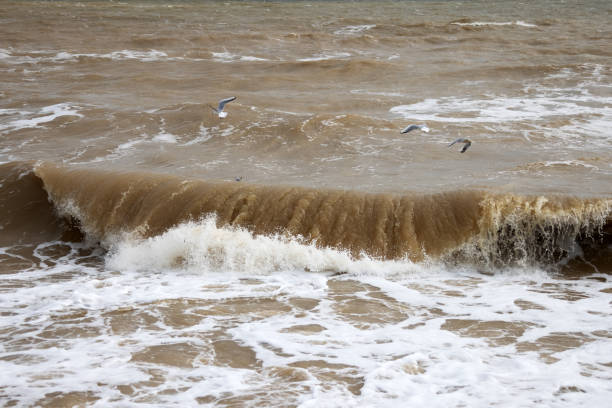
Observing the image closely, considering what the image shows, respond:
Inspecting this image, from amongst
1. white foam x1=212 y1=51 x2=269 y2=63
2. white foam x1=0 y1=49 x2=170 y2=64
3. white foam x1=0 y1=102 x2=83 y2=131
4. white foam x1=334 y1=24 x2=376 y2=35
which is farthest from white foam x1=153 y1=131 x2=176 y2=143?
white foam x1=334 y1=24 x2=376 y2=35

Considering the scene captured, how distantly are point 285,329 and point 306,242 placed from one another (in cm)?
217

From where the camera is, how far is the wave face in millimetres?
8609

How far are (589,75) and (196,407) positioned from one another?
16162 mm

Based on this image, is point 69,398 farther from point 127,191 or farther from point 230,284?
point 127,191

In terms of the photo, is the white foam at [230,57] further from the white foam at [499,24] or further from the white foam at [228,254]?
the white foam at [228,254]

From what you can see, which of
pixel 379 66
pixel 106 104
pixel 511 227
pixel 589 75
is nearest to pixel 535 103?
pixel 589 75

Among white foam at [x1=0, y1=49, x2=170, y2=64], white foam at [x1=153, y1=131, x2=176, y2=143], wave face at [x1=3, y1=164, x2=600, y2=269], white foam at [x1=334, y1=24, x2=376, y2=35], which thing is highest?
white foam at [x1=334, y1=24, x2=376, y2=35]

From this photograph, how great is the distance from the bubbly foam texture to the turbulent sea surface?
3 cm

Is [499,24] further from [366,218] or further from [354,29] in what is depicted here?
[366,218]

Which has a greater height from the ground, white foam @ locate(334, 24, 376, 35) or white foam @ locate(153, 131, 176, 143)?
white foam @ locate(334, 24, 376, 35)

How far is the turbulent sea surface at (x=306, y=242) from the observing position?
19.5 feet

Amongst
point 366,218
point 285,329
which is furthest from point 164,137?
point 285,329

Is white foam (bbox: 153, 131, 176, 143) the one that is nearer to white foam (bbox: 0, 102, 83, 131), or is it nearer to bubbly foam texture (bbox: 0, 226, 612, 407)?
white foam (bbox: 0, 102, 83, 131)

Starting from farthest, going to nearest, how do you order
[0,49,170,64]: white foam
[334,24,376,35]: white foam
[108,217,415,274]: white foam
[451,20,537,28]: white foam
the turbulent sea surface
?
[451,20,537,28]: white foam < [334,24,376,35]: white foam < [0,49,170,64]: white foam < [108,217,415,274]: white foam < the turbulent sea surface
